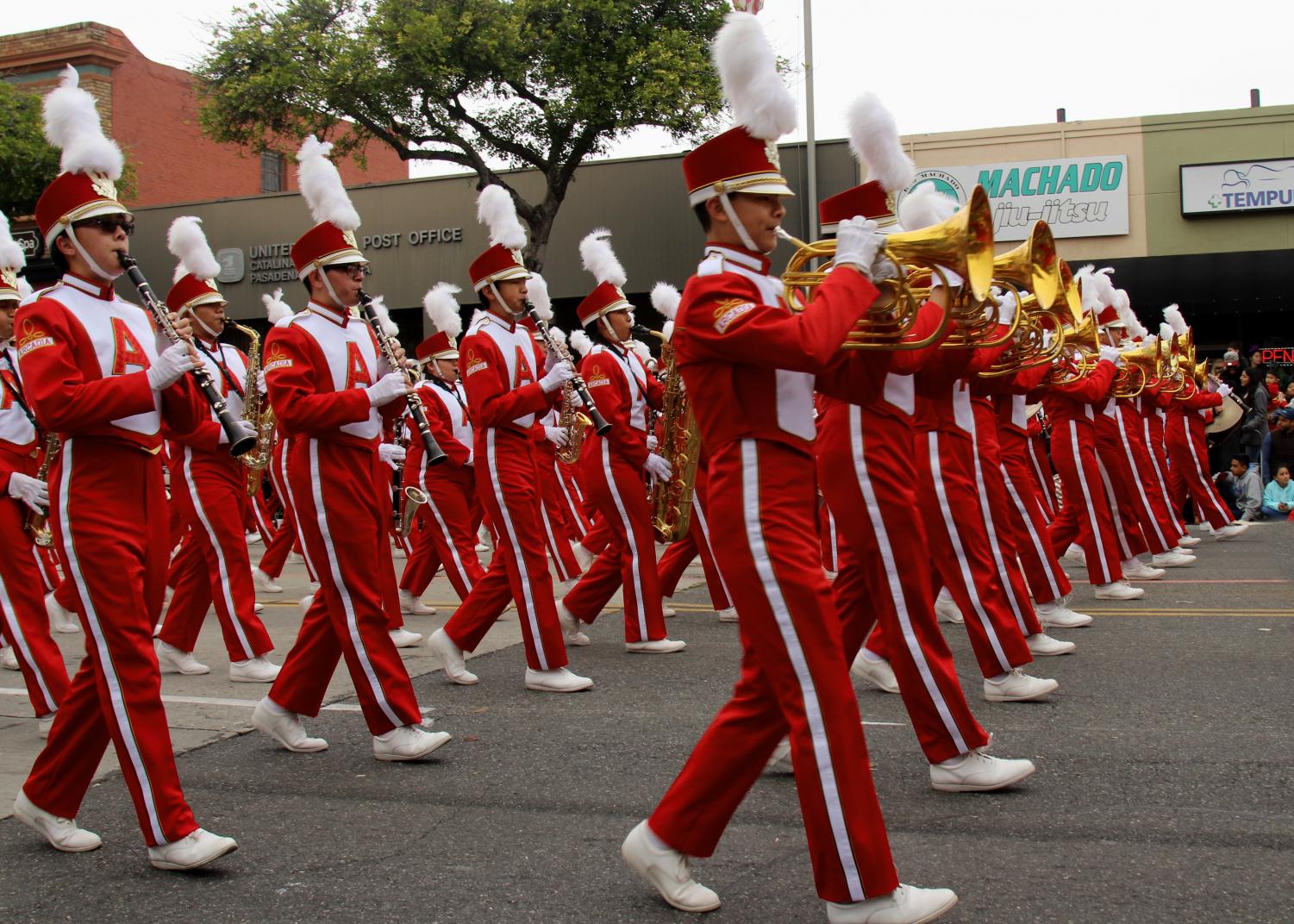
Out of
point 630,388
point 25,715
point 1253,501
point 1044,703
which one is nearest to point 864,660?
point 1044,703

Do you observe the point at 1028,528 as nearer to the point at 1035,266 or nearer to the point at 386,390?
the point at 1035,266

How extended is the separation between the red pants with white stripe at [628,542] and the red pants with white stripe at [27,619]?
3106 millimetres

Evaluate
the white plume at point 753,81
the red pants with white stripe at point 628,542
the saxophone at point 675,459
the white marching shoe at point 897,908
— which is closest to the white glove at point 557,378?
the red pants with white stripe at point 628,542

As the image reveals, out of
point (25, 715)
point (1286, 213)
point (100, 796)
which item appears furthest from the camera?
point (1286, 213)

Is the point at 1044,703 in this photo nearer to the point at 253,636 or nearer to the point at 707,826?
the point at 707,826

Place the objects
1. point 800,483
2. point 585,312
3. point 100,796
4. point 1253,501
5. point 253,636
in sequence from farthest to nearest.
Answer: point 1253,501 → point 585,312 → point 253,636 → point 100,796 → point 800,483

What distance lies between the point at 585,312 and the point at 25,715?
4316 mm

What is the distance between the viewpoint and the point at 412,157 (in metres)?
25.6

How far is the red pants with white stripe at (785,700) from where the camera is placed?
335cm

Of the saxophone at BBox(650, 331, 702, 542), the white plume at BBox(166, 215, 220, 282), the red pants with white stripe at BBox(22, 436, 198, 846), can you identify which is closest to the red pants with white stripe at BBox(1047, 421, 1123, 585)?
the saxophone at BBox(650, 331, 702, 542)

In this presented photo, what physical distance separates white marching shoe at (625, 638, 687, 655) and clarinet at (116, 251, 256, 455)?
147 inches

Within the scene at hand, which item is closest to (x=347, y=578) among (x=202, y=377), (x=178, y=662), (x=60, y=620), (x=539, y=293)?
(x=202, y=377)

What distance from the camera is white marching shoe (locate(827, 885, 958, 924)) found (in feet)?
10.9

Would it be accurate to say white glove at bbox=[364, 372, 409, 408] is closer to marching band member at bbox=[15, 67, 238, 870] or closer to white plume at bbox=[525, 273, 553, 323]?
marching band member at bbox=[15, 67, 238, 870]
